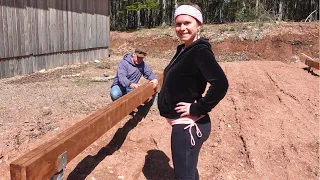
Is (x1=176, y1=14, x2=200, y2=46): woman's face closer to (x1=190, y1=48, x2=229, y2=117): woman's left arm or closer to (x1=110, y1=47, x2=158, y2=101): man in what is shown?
(x1=190, y1=48, x2=229, y2=117): woman's left arm

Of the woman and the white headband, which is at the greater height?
the white headband

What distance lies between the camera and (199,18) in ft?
7.79

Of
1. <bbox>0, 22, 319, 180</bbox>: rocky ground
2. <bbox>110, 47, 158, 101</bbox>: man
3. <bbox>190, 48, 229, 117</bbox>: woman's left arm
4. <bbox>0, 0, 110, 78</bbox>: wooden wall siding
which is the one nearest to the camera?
<bbox>190, 48, 229, 117</bbox>: woman's left arm

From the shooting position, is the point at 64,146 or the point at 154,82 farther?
the point at 154,82

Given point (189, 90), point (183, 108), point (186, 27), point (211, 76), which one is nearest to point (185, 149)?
point (183, 108)

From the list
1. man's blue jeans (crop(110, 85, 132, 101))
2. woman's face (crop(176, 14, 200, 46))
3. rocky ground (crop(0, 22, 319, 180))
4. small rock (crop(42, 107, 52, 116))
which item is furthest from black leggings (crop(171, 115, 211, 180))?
small rock (crop(42, 107, 52, 116))

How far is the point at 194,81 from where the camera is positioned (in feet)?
7.73

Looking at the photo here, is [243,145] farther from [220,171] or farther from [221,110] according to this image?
[221,110]

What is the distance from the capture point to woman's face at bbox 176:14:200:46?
91.9 inches

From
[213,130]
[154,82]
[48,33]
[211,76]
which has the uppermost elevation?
[48,33]

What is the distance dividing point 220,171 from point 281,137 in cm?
157

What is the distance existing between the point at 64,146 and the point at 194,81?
1.14 m

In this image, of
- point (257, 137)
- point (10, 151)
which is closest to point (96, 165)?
point (10, 151)

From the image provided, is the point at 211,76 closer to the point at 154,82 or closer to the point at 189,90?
the point at 189,90
